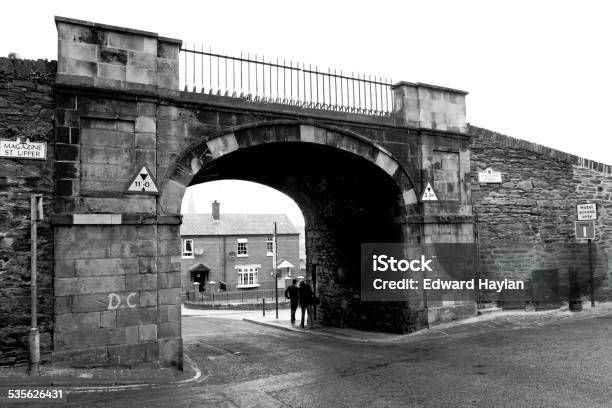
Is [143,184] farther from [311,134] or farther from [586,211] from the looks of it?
[586,211]

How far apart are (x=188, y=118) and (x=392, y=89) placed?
526 centimetres

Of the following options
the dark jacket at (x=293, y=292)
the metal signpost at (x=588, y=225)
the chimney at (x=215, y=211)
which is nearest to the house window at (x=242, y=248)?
the chimney at (x=215, y=211)

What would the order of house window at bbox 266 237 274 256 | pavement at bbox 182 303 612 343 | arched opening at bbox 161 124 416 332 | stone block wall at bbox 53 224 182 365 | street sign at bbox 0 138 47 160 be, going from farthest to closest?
1. house window at bbox 266 237 274 256
2. pavement at bbox 182 303 612 343
3. arched opening at bbox 161 124 416 332
4. stone block wall at bbox 53 224 182 365
5. street sign at bbox 0 138 47 160

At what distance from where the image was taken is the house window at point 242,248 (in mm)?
41562

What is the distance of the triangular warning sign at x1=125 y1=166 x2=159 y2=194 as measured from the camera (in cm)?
823

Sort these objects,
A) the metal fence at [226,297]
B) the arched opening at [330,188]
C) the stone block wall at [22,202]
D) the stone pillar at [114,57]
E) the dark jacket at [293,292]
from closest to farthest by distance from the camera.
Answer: the stone block wall at [22,202], the stone pillar at [114,57], the arched opening at [330,188], the dark jacket at [293,292], the metal fence at [226,297]

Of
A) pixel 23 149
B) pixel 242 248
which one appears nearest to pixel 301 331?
pixel 23 149

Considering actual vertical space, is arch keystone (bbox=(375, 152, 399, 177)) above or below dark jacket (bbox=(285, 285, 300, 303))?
above

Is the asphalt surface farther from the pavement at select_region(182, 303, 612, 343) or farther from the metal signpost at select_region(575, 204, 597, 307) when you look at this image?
the metal signpost at select_region(575, 204, 597, 307)

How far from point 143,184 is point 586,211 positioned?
1099 cm

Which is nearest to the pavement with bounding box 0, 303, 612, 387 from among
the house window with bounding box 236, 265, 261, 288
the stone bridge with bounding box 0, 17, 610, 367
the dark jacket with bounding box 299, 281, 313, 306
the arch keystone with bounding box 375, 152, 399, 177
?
the stone bridge with bounding box 0, 17, 610, 367

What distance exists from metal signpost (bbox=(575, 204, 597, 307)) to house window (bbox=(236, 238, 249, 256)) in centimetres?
3151

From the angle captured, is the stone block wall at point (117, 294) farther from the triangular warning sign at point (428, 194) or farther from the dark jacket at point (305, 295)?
the dark jacket at point (305, 295)

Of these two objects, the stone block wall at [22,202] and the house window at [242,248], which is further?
the house window at [242,248]
